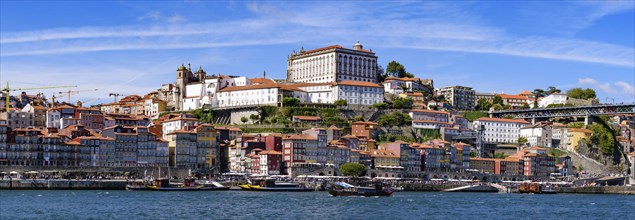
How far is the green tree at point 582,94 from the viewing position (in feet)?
399

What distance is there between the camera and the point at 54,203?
52.4 metres

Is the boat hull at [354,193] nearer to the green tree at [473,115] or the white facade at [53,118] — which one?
the white facade at [53,118]

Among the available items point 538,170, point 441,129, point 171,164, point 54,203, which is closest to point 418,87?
point 441,129

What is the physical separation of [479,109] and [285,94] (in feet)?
97.3

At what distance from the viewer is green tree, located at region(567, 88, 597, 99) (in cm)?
12169

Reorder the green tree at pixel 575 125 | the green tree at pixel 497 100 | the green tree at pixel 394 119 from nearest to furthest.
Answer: the green tree at pixel 394 119 → the green tree at pixel 575 125 → the green tree at pixel 497 100

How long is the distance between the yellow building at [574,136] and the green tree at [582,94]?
23882mm

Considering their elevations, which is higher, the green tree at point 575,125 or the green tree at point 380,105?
the green tree at point 380,105

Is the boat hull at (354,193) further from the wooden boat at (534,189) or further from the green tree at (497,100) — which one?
the green tree at (497,100)

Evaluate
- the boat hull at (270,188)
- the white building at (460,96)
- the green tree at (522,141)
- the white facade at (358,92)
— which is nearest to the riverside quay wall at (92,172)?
the boat hull at (270,188)

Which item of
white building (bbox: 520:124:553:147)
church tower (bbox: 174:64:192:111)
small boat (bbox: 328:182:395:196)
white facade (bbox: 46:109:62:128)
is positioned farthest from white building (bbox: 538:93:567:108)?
white facade (bbox: 46:109:62:128)

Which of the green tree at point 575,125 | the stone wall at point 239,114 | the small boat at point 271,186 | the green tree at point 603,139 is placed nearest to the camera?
the small boat at point 271,186

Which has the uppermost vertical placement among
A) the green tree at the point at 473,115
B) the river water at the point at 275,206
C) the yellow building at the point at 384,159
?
the green tree at the point at 473,115

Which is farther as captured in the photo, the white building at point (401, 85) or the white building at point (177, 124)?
the white building at point (401, 85)
